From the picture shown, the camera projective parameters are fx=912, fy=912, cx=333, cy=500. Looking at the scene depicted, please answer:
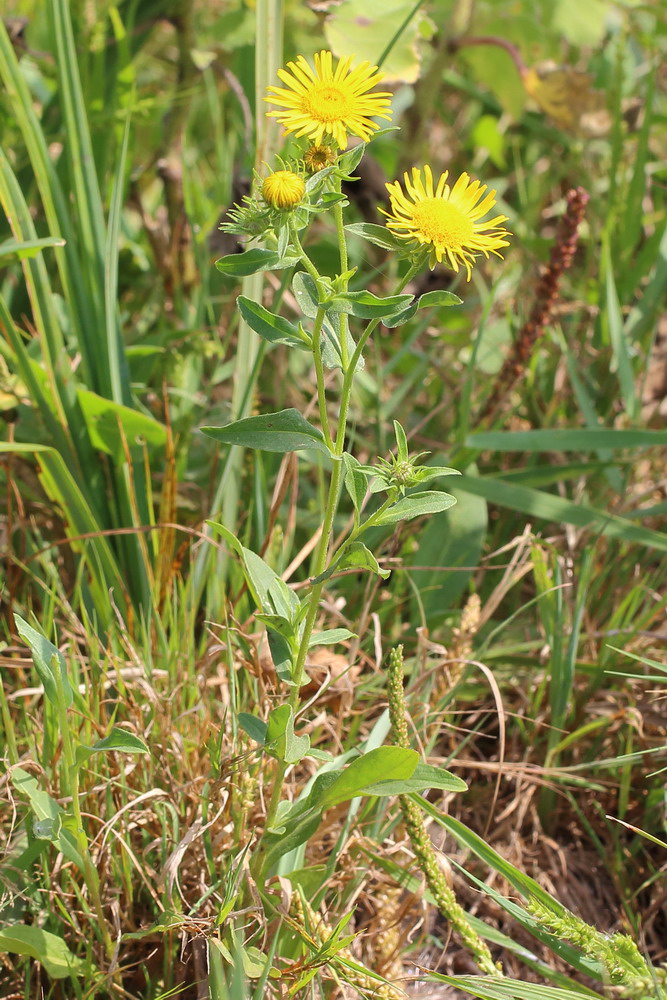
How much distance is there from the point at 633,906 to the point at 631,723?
24cm

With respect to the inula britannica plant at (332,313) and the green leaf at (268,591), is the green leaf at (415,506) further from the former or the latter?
the green leaf at (268,591)

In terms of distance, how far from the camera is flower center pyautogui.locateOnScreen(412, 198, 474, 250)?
29.9 inches

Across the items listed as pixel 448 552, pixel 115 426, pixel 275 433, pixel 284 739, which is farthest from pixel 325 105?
pixel 448 552

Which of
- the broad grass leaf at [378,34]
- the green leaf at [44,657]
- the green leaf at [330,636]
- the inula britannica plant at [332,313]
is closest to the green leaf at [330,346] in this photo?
the inula britannica plant at [332,313]

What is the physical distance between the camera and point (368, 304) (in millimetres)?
767

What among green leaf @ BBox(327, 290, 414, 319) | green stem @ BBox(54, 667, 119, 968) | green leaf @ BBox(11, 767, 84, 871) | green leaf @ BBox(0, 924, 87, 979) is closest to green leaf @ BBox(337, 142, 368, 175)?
green leaf @ BBox(327, 290, 414, 319)

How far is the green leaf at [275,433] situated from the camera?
2.62 feet

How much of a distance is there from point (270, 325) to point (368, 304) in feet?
0.34

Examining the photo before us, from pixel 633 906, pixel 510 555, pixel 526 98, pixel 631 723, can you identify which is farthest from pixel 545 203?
pixel 633 906

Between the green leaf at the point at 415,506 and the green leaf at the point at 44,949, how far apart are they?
1.79 feet

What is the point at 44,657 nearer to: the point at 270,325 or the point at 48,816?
the point at 48,816

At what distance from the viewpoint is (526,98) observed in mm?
2145

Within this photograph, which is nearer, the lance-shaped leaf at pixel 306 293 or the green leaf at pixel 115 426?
the lance-shaped leaf at pixel 306 293

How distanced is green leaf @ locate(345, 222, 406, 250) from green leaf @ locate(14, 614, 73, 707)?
47cm
